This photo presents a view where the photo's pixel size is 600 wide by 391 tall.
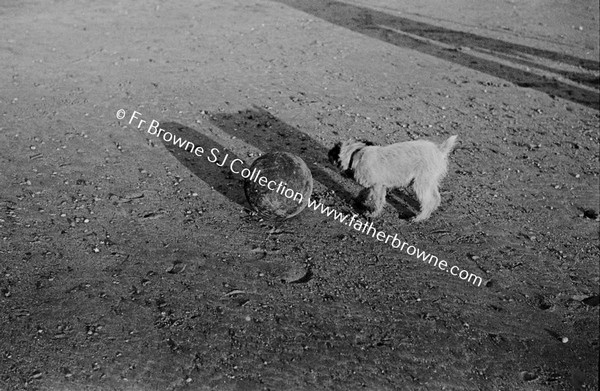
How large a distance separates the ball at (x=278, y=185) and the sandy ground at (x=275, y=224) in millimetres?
362

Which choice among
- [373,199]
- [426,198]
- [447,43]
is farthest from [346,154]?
[447,43]

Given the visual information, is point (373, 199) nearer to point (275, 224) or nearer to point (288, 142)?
point (275, 224)

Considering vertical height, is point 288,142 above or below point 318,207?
above

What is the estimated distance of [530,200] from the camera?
8391 millimetres

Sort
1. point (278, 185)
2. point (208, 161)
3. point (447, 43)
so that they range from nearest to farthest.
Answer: point (278, 185) → point (208, 161) → point (447, 43)

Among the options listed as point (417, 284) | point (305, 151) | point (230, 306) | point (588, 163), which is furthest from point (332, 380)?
point (588, 163)

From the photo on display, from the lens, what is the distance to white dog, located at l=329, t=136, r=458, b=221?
7.15 metres

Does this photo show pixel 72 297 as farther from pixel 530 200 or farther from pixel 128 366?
pixel 530 200

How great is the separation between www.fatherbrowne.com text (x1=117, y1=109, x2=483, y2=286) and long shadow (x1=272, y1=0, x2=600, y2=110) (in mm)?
7002

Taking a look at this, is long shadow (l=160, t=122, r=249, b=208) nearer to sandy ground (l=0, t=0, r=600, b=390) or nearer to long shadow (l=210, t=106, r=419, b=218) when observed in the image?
sandy ground (l=0, t=0, r=600, b=390)

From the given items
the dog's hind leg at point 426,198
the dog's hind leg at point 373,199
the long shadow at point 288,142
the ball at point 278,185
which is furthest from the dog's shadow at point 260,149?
the ball at point 278,185

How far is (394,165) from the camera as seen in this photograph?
23.6 feet

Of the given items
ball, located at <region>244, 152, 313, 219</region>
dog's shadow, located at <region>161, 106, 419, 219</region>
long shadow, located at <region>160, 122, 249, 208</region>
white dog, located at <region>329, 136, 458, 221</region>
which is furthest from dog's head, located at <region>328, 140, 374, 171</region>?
long shadow, located at <region>160, 122, 249, 208</region>

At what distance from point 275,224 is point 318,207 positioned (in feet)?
2.54
